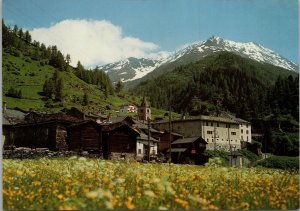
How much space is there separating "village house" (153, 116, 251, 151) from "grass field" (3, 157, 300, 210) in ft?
210

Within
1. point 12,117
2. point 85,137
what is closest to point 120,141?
point 85,137

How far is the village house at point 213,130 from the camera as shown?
75412 mm

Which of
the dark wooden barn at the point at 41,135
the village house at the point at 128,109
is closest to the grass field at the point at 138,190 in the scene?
the dark wooden barn at the point at 41,135

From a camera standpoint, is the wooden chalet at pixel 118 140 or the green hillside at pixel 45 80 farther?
the wooden chalet at pixel 118 140

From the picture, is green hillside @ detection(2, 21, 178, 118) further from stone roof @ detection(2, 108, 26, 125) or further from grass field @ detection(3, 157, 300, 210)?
grass field @ detection(3, 157, 300, 210)

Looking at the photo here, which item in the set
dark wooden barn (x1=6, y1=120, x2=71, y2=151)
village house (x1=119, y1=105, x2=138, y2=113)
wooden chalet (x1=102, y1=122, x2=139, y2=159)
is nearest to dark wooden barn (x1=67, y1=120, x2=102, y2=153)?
dark wooden barn (x1=6, y1=120, x2=71, y2=151)

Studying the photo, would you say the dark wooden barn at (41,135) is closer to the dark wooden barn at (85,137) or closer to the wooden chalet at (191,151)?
the dark wooden barn at (85,137)

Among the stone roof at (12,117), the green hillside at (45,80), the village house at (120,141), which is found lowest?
the village house at (120,141)

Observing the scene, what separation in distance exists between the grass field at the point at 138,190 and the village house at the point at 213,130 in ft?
210

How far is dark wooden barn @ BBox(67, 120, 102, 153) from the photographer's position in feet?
126

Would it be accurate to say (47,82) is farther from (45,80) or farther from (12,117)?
(12,117)

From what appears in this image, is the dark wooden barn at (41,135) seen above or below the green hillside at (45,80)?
below

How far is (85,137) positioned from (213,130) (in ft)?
140

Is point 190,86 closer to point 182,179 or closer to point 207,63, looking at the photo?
point 207,63
